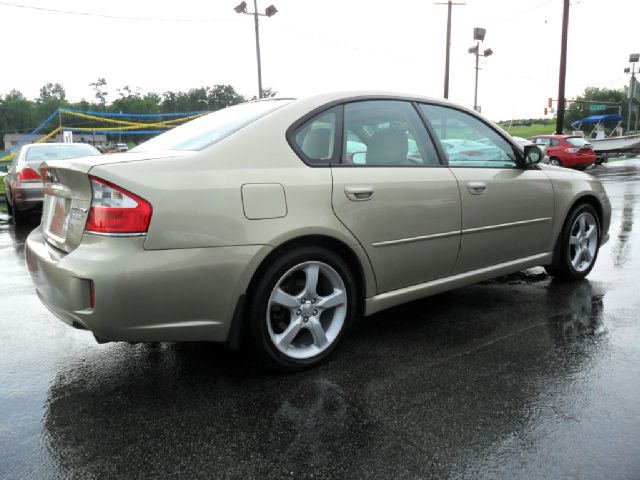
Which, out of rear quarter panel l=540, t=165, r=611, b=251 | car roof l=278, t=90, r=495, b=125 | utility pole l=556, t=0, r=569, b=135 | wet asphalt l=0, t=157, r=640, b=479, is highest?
utility pole l=556, t=0, r=569, b=135

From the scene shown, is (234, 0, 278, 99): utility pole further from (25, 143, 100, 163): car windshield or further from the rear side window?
the rear side window

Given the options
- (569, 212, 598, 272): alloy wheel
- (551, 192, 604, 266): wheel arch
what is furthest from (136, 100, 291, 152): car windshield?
(569, 212, 598, 272): alloy wheel

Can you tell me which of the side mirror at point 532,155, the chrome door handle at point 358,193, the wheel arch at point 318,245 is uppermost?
the side mirror at point 532,155

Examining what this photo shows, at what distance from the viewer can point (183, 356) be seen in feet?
10.6

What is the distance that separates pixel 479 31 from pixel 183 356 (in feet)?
113

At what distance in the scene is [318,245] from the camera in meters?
2.94

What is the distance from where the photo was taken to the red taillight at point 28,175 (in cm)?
866

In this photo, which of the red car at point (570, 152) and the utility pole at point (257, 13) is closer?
the red car at point (570, 152)

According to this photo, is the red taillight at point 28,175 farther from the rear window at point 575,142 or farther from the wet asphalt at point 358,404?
the rear window at point 575,142

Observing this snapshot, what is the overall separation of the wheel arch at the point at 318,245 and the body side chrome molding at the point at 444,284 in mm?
108

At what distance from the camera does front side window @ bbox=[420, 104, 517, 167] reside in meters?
3.68

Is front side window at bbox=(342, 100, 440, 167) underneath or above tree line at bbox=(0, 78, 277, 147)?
underneath

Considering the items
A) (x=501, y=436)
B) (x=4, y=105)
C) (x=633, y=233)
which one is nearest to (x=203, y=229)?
(x=501, y=436)

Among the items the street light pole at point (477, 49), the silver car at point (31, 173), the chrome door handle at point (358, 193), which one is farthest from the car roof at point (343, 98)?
the street light pole at point (477, 49)
